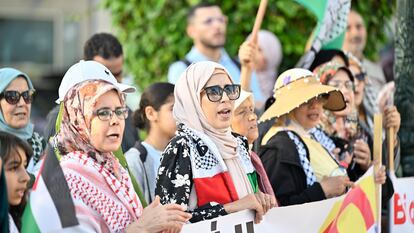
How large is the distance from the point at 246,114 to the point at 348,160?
1.09 meters

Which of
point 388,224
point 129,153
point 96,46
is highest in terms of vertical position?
point 96,46

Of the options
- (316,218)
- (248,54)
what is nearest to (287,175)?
(316,218)

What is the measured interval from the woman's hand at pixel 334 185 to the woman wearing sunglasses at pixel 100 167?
5.17ft

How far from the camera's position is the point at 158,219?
5.71m

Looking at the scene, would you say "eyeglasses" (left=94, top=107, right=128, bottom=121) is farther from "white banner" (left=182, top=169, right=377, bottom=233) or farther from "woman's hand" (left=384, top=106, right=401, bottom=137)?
"woman's hand" (left=384, top=106, right=401, bottom=137)

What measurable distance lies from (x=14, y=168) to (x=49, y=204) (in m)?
0.25

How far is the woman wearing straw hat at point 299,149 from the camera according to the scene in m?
7.25

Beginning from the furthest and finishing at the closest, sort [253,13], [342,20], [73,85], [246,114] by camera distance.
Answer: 1. [253,13]
2. [342,20]
3. [246,114]
4. [73,85]

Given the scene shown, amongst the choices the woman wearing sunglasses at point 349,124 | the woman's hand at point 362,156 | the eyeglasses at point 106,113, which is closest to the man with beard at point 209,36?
the woman wearing sunglasses at point 349,124

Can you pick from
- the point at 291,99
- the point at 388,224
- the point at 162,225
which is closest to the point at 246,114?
the point at 291,99

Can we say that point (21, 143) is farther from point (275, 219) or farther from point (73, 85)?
Answer: point (275, 219)

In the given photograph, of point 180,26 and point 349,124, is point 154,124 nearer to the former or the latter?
point 349,124

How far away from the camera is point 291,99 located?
24.9 ft

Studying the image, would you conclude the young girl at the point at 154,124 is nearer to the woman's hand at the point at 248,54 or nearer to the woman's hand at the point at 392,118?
the woman's hand at the point at 248,54
